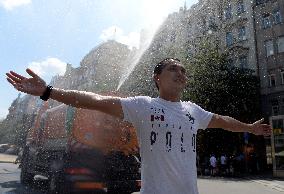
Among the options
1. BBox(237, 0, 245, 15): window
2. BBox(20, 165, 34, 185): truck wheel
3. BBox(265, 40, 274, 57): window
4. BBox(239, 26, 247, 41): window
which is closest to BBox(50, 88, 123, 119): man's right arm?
BBox(20, 165, 34, 185): truck wheel

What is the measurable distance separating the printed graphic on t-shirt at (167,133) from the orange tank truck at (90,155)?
7.40 m

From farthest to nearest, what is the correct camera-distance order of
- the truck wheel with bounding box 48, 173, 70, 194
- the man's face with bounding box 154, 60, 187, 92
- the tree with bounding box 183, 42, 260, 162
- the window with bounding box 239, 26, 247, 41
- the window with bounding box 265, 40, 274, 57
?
the window with bounding box 239, 26, 247, 41 → the window with bounding box 265, 40, 274, 57 → the tree with bounding box 183, 42, 260, 162 → the truck wheel with bounding box 48, 173, 70, 194 → the man's face with bounding box 154, 60, 187, 92

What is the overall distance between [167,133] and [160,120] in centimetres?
11

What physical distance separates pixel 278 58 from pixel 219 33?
25.8 ft

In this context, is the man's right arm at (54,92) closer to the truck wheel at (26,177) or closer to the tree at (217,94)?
the truck wheel at (26,177)

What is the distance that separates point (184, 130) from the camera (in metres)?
2.82

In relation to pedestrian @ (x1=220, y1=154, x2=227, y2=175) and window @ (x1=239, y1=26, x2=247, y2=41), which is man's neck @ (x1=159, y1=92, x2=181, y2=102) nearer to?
pedestrian @ (x1=220, y1=154, x2=227, y2=175)

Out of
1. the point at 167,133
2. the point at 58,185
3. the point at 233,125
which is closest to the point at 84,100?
the point at 167,133

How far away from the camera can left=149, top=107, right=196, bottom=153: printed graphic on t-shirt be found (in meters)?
2.72

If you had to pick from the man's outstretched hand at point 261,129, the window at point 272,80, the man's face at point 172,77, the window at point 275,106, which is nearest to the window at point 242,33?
the window at point 272,80

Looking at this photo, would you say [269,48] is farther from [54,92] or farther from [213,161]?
[54,92]

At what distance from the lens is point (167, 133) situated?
8.99ft

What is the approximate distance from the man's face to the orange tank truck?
7.30m

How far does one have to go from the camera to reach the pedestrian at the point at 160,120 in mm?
2551
